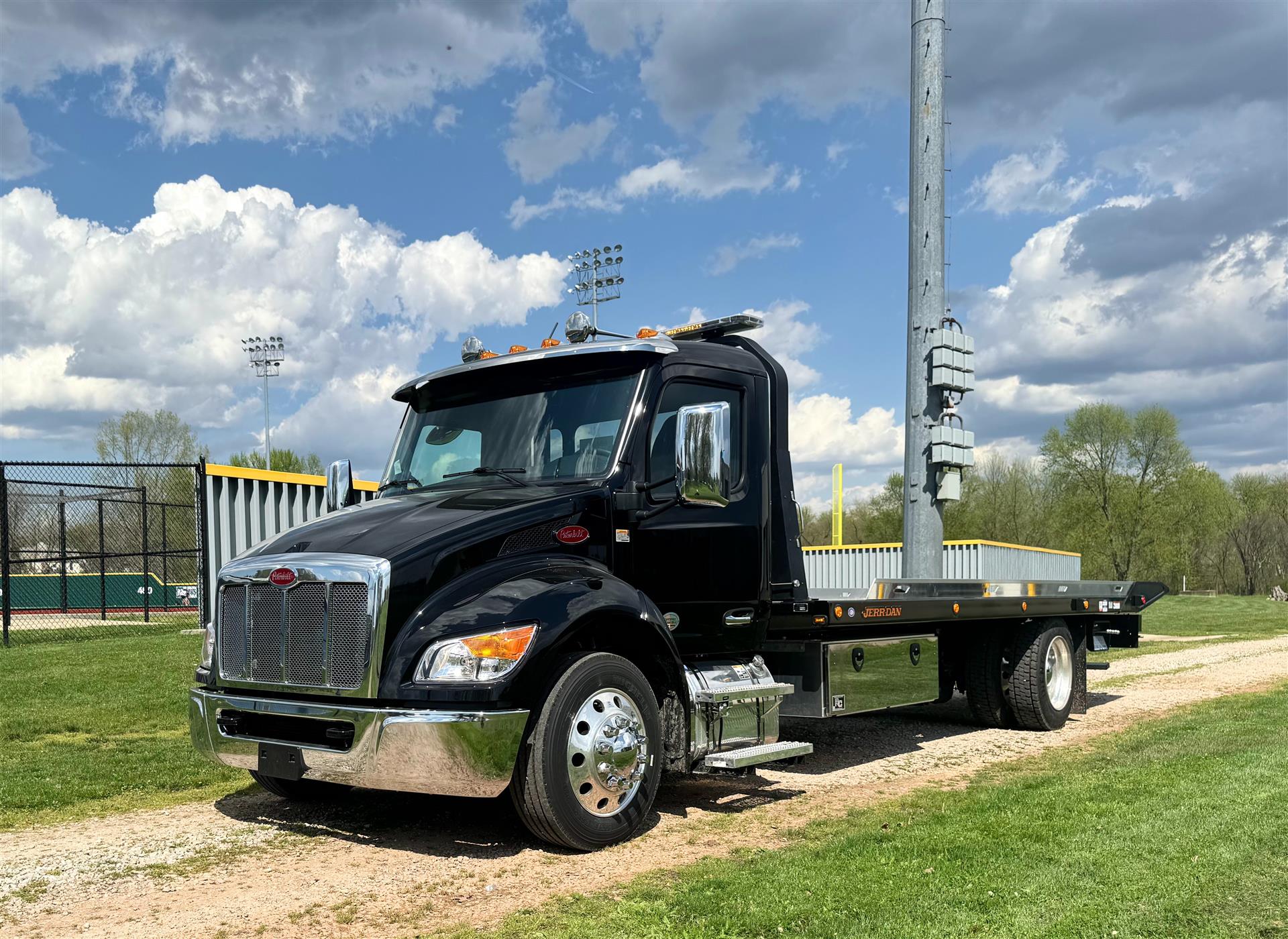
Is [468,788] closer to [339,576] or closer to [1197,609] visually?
[339,576]

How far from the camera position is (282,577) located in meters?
5.58

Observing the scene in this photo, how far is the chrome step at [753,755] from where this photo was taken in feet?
20.4

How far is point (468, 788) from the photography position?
16.9 feet

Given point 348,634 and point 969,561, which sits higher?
point 348,634

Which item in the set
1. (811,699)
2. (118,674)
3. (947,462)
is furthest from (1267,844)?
(118,674)

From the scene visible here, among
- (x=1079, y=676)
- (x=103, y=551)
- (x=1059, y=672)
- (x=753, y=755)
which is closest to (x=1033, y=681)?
(x=1059, y=672)

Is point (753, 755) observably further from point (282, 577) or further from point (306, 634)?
point (282, 577)

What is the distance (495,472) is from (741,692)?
1.85 m

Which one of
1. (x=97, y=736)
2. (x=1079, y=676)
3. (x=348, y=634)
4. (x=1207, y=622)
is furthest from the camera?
(x=1207, y=622)

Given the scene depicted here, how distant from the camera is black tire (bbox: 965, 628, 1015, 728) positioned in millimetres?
9633

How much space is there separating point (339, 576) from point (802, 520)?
3349mm

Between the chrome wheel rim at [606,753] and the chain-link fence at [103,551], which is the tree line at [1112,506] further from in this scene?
the chrome wheel rim at [606,753]

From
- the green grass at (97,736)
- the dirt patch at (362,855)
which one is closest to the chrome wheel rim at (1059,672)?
the dirt patch at (362,855)

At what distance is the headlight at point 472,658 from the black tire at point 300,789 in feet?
6.07
